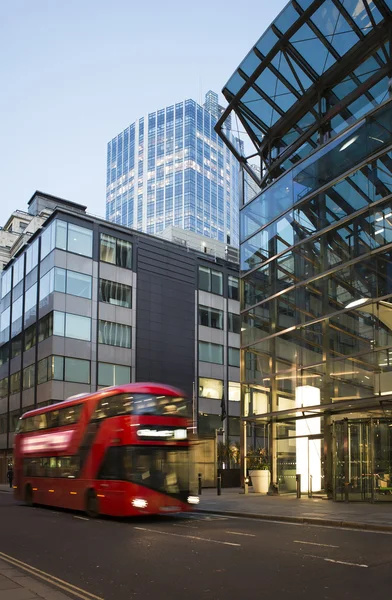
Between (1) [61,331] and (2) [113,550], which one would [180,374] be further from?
(2) [113,550]

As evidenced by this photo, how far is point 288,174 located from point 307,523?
16.9m

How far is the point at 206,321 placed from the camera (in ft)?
211

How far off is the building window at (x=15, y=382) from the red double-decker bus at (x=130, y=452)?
136ft

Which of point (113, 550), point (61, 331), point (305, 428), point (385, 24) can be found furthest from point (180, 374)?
point (113, 550)

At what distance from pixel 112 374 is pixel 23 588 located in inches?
1883

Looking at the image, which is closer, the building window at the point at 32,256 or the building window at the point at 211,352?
the building window at the point at 32,256

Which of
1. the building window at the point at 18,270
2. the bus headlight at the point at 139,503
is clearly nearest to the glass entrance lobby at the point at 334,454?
the bus headlight at the point at 139,503

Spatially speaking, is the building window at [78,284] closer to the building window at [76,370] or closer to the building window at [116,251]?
the building window at [116,251]

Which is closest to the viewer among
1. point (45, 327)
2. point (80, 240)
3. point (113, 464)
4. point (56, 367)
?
point (113, 464)

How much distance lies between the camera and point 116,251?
5803 centimetres

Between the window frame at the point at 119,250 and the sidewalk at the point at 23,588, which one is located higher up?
the window frame at the point at 119,250

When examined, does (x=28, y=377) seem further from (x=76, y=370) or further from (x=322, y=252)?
(x=322, y=252)

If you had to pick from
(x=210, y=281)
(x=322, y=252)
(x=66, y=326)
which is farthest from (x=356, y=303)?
(x=210, y=281)

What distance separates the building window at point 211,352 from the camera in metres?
63.2
